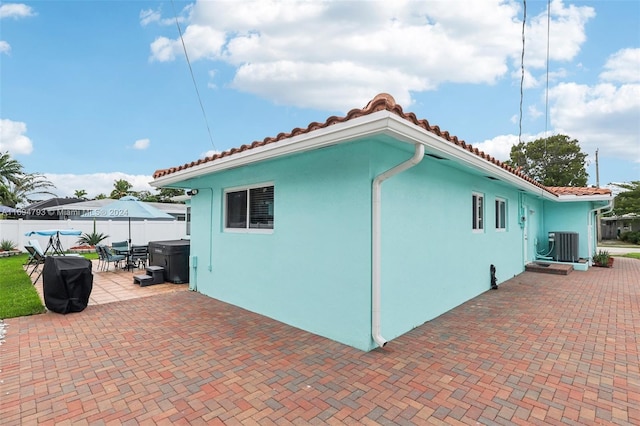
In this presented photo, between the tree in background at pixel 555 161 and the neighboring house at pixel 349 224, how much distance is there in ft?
97.9

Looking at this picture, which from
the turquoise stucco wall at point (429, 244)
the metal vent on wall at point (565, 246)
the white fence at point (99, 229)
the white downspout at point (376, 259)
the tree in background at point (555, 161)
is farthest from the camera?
the tree in background at point (555, 161)

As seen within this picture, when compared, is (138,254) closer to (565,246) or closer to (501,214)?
(501,214)

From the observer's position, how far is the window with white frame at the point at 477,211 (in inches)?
311

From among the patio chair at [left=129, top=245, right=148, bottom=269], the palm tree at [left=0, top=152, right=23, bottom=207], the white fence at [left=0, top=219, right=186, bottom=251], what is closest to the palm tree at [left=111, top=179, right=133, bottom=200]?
the palm tree at [left=0, top=152, right=23, bottom=207]

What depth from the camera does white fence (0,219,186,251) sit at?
17.2m

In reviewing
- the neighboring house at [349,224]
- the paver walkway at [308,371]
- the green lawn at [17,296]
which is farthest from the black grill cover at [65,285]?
the neighboring house at [349,224]

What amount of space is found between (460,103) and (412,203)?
8000mm

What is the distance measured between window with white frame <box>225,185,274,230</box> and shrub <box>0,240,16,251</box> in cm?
1715

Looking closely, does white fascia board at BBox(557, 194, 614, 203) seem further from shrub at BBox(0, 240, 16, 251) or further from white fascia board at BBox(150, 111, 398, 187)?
shrub at BBox(0, 240, 16, 251)

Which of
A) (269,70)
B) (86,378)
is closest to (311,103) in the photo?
(269,70)

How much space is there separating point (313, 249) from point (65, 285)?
513 cm

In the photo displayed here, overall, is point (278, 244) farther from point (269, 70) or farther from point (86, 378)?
point (269, 70)

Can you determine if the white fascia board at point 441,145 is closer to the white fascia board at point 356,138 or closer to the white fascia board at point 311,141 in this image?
the white fascia board at point 356,138

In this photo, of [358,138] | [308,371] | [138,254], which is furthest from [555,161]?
[308,371]
